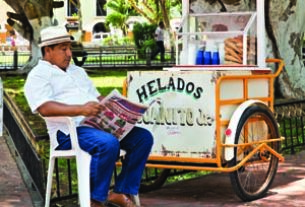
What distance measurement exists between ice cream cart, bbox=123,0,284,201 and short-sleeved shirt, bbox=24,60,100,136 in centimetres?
90

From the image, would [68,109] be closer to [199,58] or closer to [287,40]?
[199,58]

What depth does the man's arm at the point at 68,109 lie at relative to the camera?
5.73m

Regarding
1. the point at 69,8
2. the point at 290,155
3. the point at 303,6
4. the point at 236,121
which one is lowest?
the point at 290,155

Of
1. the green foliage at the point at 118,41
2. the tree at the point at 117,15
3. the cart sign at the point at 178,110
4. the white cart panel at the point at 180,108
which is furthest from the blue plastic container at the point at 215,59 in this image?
the tree at the point at 117,15

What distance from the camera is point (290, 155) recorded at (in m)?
10.2

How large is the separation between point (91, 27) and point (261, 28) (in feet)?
208

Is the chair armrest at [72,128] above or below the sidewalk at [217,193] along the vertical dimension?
above

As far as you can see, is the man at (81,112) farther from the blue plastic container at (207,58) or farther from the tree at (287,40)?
the tree at (287,40)

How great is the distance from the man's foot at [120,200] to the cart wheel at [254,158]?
3.51 ft

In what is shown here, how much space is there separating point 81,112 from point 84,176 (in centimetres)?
52

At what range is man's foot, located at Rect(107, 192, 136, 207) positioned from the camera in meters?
6.22

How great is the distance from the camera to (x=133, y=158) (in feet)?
20.4

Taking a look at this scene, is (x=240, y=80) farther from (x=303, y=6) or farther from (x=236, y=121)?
(x=303, y=6)

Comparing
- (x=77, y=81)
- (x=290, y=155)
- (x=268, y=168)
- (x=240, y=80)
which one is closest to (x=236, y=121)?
(x=240, y=80)
